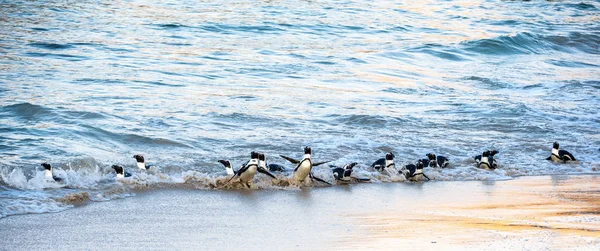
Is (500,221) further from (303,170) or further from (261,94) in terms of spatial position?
(261,94)

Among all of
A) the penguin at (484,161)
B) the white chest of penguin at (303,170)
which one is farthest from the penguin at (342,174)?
the penguin at (484,161)

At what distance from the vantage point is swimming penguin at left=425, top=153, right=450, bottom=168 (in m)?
10.7

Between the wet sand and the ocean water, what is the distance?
0.52 m

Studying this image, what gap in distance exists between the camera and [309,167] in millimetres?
9523

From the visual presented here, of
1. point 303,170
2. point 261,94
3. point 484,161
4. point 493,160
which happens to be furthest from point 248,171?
point 261,94

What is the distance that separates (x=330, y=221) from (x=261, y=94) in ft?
24.2

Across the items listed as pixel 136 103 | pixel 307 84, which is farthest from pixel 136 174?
pixel 307 84

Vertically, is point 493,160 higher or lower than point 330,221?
lower

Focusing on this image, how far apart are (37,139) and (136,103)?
2.77m

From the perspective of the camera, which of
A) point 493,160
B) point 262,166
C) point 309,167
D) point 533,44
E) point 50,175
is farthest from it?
point 533,44

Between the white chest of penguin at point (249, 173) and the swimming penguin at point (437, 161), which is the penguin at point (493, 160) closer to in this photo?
the swimming penguin at point (437, 161)

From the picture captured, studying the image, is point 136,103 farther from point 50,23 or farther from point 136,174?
point 50,23

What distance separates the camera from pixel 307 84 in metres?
16.3

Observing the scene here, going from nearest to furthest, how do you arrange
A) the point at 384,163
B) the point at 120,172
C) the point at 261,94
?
1. the point at 120,172
2. the point at 384,163
3. the point at 261,94
